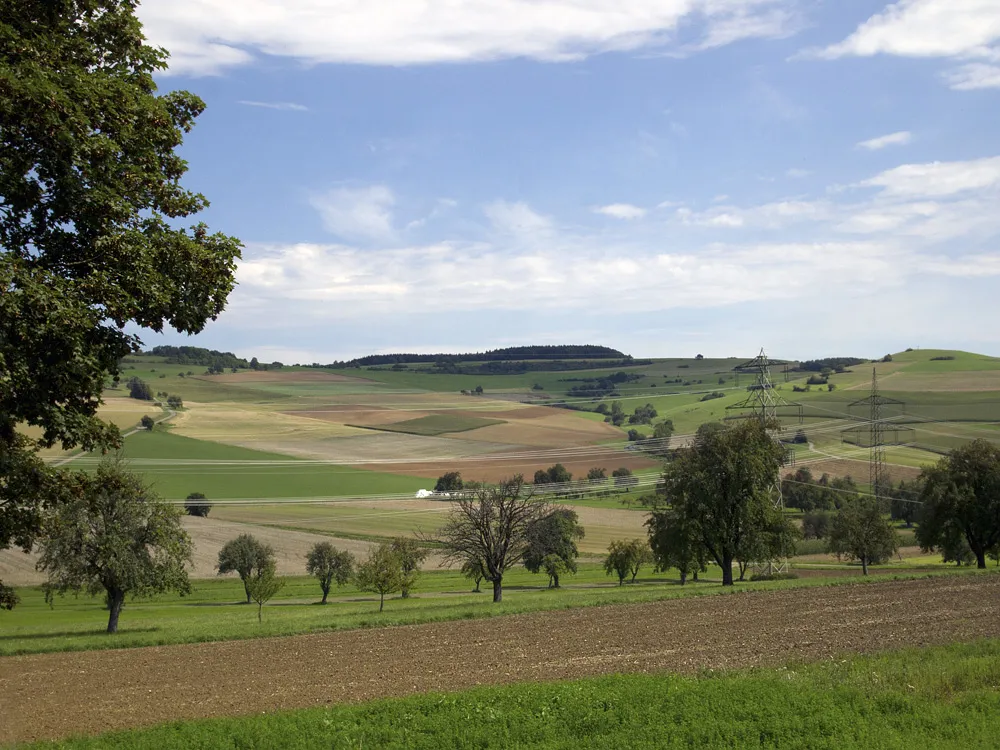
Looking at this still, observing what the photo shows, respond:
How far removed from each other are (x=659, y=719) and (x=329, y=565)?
65.5 metres

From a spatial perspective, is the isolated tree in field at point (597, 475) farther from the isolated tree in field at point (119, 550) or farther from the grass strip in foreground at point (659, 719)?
the grass strip in foreground at point (659, 719)

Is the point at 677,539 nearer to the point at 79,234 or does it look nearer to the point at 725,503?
the point at 725,503

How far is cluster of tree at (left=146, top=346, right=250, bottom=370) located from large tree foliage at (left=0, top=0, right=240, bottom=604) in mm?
177885

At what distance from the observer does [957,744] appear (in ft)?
41.7

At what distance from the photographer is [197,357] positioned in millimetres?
189500

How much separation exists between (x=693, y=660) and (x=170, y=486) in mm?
99648

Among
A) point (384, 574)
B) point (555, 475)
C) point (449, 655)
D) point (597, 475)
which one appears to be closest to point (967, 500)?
point (384, 574)

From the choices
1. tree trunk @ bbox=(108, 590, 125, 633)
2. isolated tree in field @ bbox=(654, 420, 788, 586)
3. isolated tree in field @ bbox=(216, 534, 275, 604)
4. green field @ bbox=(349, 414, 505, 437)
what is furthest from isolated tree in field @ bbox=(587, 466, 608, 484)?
tree trunk @ bbox=(108, 590, 125, 633)

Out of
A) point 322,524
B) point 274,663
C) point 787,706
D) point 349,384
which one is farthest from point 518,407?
point 787,706

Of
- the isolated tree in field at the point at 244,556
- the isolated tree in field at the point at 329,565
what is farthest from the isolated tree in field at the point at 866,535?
the isolated tree in field at the point at 244,556

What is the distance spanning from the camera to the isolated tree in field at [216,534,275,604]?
81938 millimetres

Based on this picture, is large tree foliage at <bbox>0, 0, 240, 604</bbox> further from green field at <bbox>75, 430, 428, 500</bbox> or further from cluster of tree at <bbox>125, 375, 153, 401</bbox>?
cluster of tree at <bbox>125, 375, 153, 401</bbox>

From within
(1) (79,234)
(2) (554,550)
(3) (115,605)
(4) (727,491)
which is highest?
(1) (79,234)

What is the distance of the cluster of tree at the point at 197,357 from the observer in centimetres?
18425
